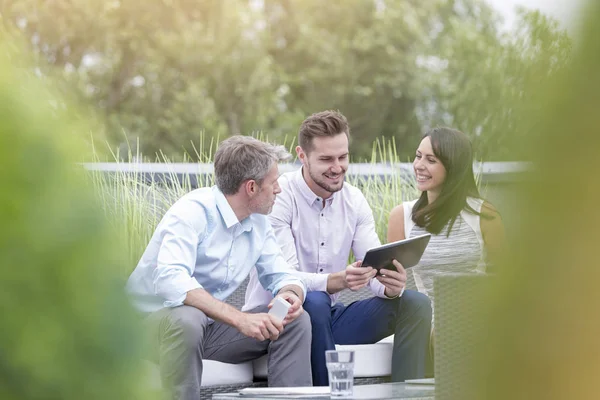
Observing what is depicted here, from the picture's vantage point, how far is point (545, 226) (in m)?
0.43

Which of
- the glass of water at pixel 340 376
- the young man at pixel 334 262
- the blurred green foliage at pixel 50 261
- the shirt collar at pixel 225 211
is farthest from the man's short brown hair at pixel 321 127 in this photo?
the blurred green foliage at pixel 50 261

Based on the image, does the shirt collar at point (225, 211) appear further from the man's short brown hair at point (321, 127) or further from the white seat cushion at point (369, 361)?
the man's short brown hair at point (321, 127)

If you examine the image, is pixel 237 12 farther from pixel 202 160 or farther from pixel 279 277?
pixel 279 277

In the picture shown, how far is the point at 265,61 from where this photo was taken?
24.0 metres

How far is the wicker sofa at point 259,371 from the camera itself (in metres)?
3.45

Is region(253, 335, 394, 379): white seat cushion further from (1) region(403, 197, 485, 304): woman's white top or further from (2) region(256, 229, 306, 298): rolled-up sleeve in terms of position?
(1) region(403, 197, 485, 304): woman's white top

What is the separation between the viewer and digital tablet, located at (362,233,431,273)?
3.56m

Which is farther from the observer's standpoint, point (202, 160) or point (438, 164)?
point (202, 160)

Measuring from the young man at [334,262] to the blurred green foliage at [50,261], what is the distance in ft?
10.6

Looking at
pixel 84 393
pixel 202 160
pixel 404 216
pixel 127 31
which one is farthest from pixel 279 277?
pixel 127 31

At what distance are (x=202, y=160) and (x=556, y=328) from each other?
17.9 feet

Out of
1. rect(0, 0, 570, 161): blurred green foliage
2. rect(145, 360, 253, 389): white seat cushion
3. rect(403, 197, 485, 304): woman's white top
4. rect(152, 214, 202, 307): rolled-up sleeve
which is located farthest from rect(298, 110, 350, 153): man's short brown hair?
rect(0, 0, 570, 161): blurred green foliage

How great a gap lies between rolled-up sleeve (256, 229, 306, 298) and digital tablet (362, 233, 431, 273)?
12.7 inches

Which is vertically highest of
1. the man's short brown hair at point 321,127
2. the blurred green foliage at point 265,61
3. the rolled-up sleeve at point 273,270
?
the blurred green foliage at point 265,61
